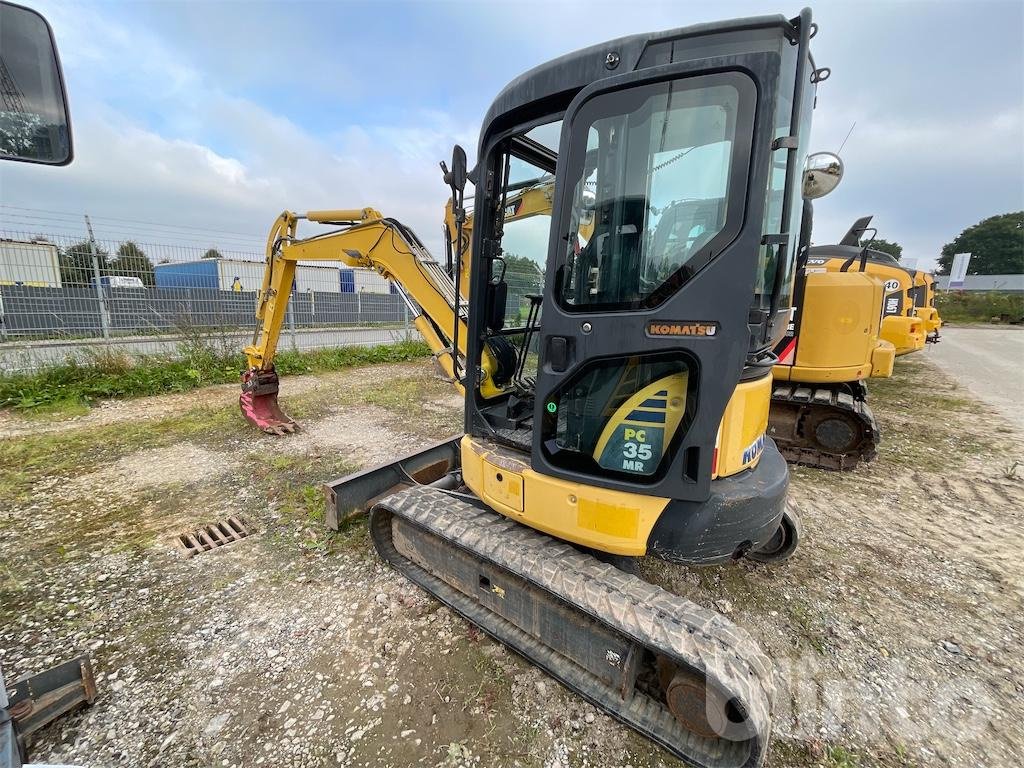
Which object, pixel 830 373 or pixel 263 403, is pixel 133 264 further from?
pixel 830 373

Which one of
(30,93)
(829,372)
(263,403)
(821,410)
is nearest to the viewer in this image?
(30,93)

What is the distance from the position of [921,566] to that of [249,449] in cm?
613

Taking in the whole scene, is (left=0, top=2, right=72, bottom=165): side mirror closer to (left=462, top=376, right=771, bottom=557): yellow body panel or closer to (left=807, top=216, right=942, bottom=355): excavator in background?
(left=462, top=376, right=771, bottom=557): yellow body panel

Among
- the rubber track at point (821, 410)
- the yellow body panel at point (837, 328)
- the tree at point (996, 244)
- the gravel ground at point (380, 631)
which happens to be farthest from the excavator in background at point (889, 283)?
the tree at point (996, 244)

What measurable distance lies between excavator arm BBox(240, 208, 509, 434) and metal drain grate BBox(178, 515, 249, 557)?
→ 1963mm

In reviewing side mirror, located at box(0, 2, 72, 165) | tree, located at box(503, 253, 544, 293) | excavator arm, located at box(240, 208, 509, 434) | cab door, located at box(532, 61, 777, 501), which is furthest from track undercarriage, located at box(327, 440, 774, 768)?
side mirror, located at box(0, 2, 72, 165)

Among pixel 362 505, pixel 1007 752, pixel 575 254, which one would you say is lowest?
pixel 1007 752

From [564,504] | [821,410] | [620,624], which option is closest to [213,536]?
[564,504]

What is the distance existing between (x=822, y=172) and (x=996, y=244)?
82.5 metres

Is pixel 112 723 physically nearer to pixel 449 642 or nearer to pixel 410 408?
pixel 449 642

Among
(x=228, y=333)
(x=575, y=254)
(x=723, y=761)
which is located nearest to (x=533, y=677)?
(x=723, y=761)

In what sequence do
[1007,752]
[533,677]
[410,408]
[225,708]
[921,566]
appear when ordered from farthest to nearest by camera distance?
[410,408], [921,566], [533,677], [225,708], [1007,752]

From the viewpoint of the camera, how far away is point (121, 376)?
7.26 meters

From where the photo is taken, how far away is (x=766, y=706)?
1735 millimetres
